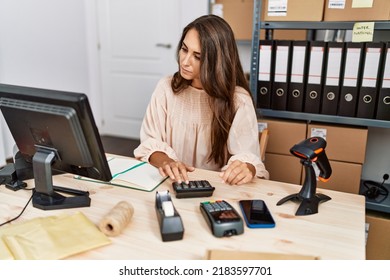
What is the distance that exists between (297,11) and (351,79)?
1.39 ft

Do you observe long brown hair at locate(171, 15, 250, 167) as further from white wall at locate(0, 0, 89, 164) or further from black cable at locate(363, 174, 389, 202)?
white wall at locate(0, 0, 89, 164)

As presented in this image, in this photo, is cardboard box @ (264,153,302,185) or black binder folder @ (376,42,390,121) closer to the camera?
black binder folder @ (376,42,390,121)

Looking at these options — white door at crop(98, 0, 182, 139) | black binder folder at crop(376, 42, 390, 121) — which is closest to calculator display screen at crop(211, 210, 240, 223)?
black binder folder at crop(376, 42, 390, 121)

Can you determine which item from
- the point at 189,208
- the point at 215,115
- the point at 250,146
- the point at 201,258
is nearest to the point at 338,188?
the point at 250,146

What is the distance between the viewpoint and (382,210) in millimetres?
1933

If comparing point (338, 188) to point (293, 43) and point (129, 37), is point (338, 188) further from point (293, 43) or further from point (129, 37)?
point (129, 37)

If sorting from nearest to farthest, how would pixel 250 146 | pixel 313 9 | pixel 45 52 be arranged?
pixel 250 146
pixel 313 9
pixel 45 52

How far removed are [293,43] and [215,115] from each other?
628 millimetres

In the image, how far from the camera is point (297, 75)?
6.20 feet

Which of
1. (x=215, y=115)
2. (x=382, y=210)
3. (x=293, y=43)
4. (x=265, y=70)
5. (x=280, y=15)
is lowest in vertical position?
(x=382, y=210)

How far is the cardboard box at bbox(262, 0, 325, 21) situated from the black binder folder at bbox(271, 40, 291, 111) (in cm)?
13

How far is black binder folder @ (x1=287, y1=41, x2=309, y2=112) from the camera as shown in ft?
6.04

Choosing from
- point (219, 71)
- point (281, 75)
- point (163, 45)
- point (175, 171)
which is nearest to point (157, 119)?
point (219, 71)

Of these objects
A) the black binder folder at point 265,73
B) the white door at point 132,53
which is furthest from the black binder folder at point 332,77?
the white door at point 132,53
